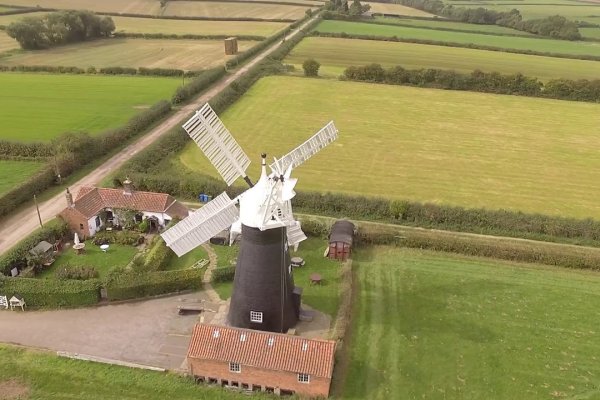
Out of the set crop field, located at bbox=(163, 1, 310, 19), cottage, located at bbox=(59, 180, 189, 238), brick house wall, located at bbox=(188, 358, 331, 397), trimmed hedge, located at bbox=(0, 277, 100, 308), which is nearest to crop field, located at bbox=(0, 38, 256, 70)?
crop field, located at bbox=(163, 1, 310, 19)

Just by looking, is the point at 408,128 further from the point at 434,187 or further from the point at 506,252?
the point at 506,252

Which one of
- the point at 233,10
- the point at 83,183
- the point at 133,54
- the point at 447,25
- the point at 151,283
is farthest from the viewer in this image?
the point at 233,10

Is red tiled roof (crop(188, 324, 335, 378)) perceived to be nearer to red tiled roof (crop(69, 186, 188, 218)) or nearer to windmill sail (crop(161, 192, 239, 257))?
windmill sail (crop(161, 192, 239, 257))

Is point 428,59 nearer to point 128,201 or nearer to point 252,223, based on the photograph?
point 128,201

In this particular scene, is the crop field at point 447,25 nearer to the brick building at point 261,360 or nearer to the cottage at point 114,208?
the cottage at point 114,208

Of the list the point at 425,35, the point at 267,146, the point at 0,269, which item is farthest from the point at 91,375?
the point at 425,35

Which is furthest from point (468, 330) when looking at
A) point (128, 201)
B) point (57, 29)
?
point (57, 29)
